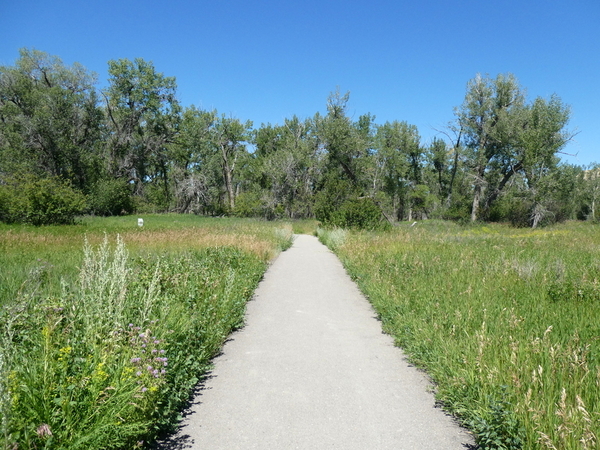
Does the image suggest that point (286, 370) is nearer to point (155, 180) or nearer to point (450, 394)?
point (450, 394)

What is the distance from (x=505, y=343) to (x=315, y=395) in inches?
87.1

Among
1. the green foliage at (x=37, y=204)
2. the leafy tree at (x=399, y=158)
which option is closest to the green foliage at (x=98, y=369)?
the green foliage at (x=37, y=204)

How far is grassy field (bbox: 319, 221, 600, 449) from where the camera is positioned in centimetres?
277

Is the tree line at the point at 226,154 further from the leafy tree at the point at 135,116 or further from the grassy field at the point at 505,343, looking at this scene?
the grassy field at the point at 505,343

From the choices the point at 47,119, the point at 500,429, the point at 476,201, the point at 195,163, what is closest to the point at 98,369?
the point at 500,429

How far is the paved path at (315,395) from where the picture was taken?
9.97 feet

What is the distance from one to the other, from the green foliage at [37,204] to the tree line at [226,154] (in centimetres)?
8

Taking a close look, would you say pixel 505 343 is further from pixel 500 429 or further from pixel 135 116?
pixel 135 116

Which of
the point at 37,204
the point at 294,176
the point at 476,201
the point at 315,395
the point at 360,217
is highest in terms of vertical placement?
the point at 294,176

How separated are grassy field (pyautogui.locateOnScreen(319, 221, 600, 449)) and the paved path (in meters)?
0.32

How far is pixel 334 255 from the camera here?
1638 centimetres

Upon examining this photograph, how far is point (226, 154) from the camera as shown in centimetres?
6103

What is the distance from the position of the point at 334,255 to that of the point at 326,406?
12.9 meters

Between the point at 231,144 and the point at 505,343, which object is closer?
the point at 505,343
